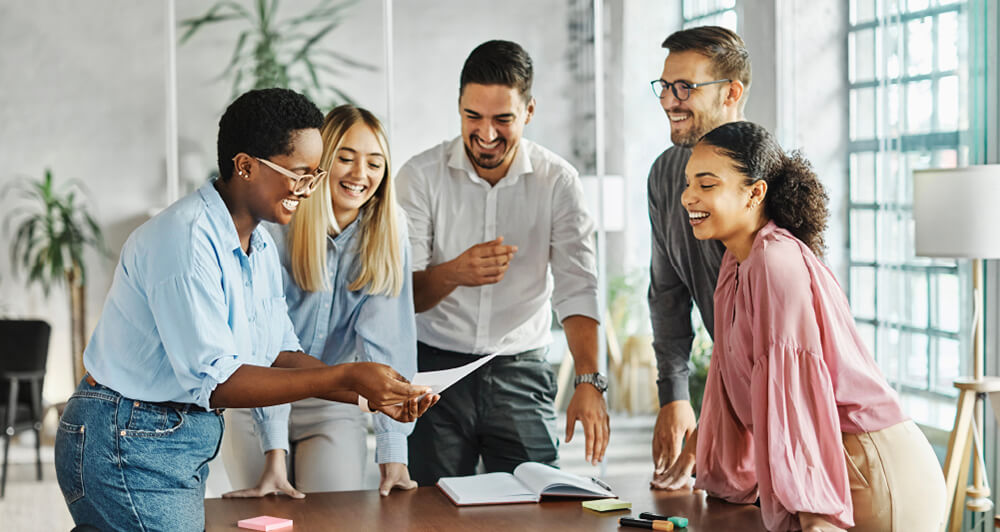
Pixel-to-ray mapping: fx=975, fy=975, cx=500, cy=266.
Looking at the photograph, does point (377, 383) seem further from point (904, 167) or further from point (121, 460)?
point (904, 167)

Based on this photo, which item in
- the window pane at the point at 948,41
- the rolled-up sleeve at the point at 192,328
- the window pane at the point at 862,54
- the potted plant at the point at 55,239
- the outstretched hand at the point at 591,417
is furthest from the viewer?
the potted plant at the point at 55,239

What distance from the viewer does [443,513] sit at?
2096 mm

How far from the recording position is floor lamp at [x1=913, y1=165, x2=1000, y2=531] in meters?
3.59

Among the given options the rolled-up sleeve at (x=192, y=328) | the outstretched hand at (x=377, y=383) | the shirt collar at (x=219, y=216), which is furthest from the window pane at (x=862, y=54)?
the rolled-up sleeve at (x=192, y=328)

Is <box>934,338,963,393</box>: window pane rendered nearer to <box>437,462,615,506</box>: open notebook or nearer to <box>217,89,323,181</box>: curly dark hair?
<box>437,462,615,506</box>: open notebook

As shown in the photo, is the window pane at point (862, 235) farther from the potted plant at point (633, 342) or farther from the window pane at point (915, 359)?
the potted plant at point (633, 342)

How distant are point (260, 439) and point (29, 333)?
283 cm

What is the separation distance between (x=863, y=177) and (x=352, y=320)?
2869mm

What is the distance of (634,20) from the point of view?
→ 4434mm

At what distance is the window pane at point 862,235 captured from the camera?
449cm

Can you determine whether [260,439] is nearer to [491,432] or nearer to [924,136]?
[491,432]

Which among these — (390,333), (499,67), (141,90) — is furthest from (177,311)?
(141,90)

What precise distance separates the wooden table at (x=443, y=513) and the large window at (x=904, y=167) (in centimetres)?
252

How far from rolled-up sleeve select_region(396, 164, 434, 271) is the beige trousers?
143cm
